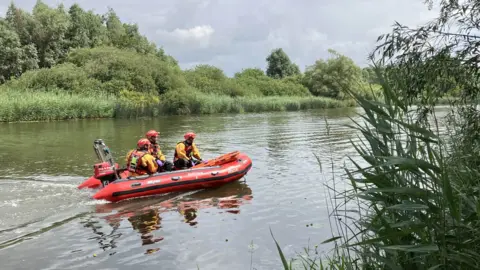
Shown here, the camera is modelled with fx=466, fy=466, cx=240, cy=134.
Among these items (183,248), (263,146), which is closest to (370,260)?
(183,248)

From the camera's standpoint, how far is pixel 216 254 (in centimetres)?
568

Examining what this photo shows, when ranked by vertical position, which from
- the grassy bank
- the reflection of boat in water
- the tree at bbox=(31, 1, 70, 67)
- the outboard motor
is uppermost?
the tree at bbox=(31, 1, 70, 67)

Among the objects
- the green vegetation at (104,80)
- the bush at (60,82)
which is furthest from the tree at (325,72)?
the bush at (60,82)

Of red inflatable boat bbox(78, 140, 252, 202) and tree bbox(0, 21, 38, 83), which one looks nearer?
red inflatable boat bbox(78, 140, 252, 202)

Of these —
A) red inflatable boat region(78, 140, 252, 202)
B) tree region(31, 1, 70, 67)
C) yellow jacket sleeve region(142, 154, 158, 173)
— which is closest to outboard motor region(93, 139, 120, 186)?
red inflatable boat region(78, 140, 252, 202)

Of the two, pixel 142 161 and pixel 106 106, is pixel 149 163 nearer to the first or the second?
pixel 142 161

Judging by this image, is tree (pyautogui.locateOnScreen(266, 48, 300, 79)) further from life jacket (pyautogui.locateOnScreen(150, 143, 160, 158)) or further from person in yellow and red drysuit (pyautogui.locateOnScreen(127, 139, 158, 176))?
person in yellow and red drysuit (pyautogui.locateOnScreen(127, 139, 158, 176))

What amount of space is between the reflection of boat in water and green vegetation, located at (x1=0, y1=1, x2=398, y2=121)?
21580 mm

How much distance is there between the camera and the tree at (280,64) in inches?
2734

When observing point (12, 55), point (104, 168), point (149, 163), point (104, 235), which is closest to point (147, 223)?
point (104, 235)

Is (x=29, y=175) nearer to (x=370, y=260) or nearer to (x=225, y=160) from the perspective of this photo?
(x=225, y=160)

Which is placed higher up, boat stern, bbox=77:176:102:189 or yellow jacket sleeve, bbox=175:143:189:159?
yellow jacket sleeve, bbox=175:143:189:159

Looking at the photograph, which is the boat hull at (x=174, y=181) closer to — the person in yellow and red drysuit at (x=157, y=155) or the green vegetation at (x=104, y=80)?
the person in yellow and red drysuit at (x=157, y=155)

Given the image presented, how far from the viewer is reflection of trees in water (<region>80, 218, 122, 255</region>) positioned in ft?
19.8
